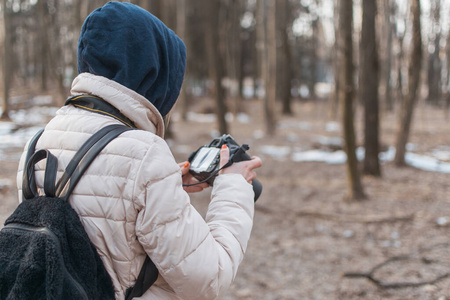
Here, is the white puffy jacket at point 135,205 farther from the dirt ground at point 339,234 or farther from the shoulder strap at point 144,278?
the dirt ground at point 339,234

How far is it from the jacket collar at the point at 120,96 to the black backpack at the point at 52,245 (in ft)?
0.25

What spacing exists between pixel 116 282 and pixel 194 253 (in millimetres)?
247

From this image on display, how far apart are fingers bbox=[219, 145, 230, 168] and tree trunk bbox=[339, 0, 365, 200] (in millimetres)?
5868

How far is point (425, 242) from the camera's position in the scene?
5648 millimetres

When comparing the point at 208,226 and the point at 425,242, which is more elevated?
the point at 208,226

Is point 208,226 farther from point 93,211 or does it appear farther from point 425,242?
point 425,242

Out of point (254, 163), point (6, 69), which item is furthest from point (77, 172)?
point (6, 69)

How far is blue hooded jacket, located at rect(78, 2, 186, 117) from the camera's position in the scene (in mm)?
1289

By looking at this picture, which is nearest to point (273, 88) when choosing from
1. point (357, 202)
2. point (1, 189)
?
point (357, 202)

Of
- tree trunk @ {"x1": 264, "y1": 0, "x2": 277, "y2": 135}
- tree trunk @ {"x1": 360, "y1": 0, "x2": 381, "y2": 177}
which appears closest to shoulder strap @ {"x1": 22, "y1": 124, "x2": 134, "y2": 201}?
tree trunk @ {"x1": 360, "y1": 0, "x2": 381, "y2": 177}

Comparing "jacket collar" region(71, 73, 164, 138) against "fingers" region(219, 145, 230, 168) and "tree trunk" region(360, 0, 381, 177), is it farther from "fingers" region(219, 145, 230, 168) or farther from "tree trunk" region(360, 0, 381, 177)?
"tree trunk" region(360, 0, 381, 177)

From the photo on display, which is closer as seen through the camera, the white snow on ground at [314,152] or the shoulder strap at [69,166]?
the shoulder strap at [69,166]

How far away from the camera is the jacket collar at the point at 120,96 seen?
1311 mm

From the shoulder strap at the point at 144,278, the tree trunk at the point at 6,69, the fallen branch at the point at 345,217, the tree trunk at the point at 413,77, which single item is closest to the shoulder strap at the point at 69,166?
the shoulder strap at the point at 144,278
